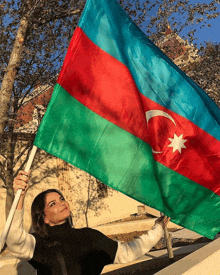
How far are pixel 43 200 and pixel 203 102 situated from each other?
1.78 m

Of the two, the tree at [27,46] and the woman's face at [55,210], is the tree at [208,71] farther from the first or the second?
the woman's face at [55,210]

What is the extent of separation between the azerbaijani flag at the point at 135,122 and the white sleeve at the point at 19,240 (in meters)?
0.64

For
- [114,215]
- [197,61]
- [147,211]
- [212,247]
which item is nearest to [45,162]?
[114,215]

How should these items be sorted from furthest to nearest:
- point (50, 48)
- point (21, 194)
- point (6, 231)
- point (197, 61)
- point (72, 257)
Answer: point (197, 61)
point (50, 48)
point (72, 257)
point (21, 194)
point (6, 231)

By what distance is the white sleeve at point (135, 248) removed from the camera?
94.0 inches

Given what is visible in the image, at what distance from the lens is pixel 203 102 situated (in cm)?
306

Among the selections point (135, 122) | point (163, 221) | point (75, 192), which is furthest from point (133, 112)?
point (75, 192)

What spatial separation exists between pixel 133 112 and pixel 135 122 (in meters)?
0.10

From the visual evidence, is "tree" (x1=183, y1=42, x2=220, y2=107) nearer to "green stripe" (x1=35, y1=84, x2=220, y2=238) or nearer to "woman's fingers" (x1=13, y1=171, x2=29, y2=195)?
"green stripe" (x1=35, y1=84, x2=220, y2=238)

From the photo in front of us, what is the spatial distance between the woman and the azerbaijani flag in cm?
43

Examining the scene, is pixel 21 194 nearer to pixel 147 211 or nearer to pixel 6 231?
pixel 6 231

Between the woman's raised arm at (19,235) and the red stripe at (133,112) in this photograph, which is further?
the red stripe at (133,112)

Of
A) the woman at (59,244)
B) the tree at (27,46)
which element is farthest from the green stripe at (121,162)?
the tree at (27,46)

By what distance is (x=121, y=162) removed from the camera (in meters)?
2.72
